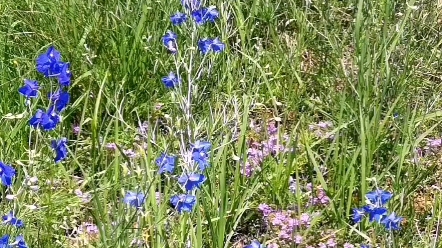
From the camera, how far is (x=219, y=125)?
240 centimetres

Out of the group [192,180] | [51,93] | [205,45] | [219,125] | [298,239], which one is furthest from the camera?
[219,125]

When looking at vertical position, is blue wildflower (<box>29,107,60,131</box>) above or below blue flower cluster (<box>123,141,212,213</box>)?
above

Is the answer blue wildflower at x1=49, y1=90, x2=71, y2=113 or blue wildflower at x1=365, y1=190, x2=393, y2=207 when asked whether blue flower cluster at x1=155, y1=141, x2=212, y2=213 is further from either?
blue wildflower at x1=365, y1=190, x2=393, y2=207

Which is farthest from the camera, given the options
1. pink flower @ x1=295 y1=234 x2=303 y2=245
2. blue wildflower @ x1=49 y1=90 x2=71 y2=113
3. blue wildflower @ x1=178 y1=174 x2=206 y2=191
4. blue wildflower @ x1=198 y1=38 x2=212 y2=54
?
blue wildflower @ x1=198 y1=38 x2=212 y2=54

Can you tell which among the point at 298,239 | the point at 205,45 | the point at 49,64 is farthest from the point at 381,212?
the point at 49,64

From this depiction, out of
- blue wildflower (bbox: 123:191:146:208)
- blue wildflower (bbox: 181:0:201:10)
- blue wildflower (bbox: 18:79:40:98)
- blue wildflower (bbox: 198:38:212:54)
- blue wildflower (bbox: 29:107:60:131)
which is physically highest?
blue wildflower (bbox: 181:0:201:10)

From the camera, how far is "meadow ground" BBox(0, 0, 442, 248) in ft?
6.32

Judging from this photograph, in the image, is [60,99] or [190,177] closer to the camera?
[190,177]

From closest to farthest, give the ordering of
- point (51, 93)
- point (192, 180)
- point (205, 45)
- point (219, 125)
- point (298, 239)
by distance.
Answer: point (192, 180) → point (51, 93) → point (298, 239) → point (205, 45) → point (219, 125)

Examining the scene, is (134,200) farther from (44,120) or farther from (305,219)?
(305,219)

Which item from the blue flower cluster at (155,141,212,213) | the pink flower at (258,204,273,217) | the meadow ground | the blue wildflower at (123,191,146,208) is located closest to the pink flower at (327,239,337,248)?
the meadow ground

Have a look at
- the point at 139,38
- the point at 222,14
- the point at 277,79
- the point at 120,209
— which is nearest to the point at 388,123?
the point at 277,79

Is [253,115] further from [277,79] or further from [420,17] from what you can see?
[420,17]

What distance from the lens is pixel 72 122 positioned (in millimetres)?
2676
